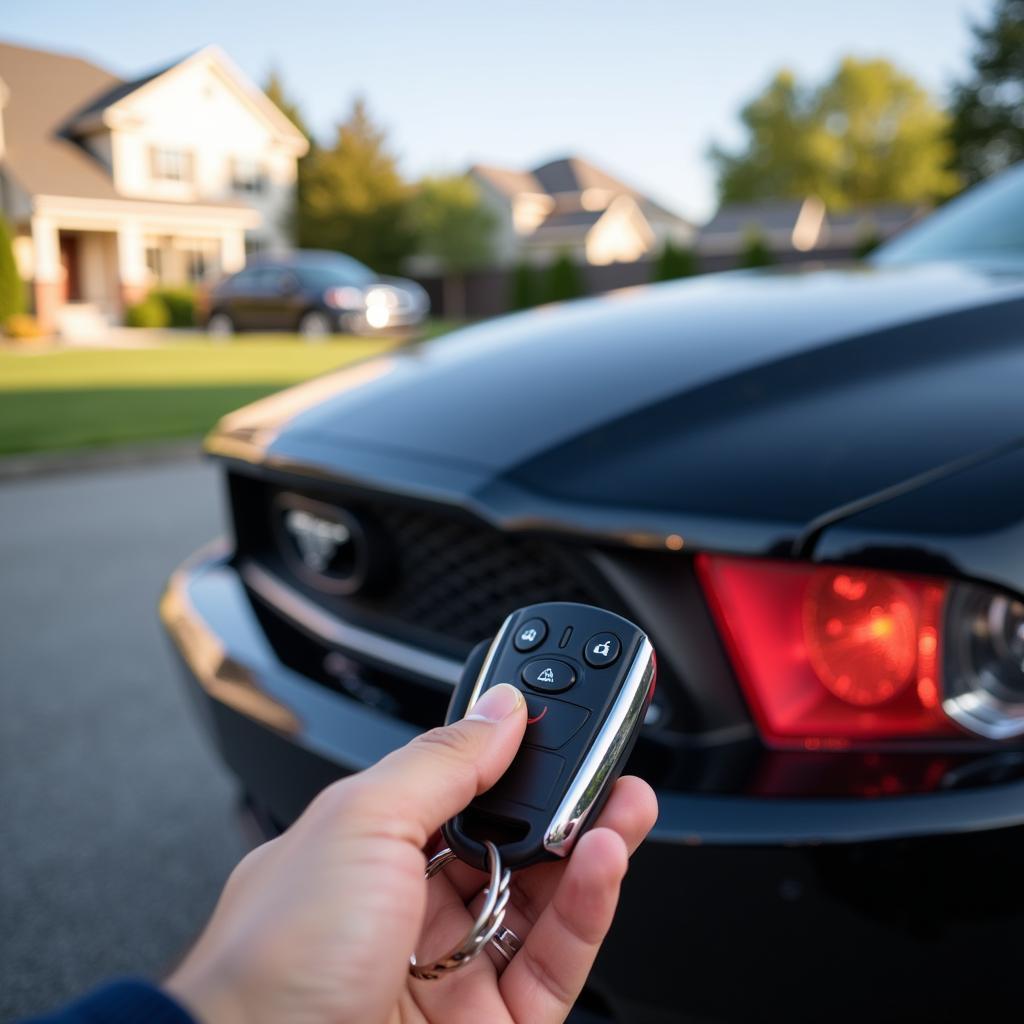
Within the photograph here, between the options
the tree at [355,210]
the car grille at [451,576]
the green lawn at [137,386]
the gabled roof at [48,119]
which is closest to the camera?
the car grille at [451,576]

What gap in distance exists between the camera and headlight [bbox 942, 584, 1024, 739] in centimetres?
113

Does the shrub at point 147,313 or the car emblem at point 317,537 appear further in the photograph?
the shrub at point 147,313

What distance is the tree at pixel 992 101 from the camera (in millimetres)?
34969

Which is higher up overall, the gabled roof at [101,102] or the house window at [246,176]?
the gabled roof at [101,102]

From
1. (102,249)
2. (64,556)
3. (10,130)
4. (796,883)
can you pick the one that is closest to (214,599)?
(796,883)

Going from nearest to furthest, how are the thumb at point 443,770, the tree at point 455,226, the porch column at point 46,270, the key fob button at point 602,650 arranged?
the thumb at point 443,770 → the key fob button at point 602,650 → the porch column at point 46,270 → the tree at point 455,226

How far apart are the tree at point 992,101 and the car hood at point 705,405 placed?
37.8 metres

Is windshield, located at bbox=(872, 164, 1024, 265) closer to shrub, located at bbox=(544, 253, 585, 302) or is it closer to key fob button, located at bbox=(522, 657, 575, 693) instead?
key fob button, located at bbox=(522, 657, 575, 693)

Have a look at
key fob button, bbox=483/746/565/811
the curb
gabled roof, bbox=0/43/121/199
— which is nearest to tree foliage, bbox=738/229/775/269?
the curb

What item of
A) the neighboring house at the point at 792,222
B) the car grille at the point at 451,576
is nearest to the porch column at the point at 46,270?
the car grille at the point at 451,576

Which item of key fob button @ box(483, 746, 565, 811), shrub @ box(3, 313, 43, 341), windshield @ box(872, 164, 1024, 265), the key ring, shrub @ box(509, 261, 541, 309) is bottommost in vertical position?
shrub @ box(3, 313, 43, 341)

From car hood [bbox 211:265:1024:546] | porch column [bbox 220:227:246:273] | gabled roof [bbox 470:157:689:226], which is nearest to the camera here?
car hood [bbox 211:265:1024:546]

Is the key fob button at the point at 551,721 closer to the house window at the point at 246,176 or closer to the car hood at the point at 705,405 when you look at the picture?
the car hood at the point at 705,405

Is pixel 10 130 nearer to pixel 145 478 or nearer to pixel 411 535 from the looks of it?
pixel 145 478
